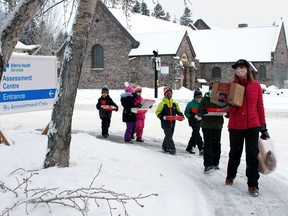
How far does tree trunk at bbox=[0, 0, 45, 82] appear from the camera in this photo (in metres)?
3.58

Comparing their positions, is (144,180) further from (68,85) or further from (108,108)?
(108,108)

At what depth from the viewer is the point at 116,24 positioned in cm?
3647

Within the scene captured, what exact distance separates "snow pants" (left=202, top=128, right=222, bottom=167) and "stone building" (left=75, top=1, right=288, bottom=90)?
25646 millimetres

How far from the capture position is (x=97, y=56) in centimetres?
3834

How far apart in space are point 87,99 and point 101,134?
592 inches

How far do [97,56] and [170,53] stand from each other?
27.3ft

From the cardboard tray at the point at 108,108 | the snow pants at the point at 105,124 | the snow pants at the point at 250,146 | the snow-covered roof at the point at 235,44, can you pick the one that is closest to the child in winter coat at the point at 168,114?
the cardboard tray at the point at 108,108

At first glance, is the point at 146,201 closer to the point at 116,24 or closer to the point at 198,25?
the point at 116,24

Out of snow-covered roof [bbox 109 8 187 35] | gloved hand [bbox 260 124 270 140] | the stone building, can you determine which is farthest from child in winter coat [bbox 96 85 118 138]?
snow-covered roof [bbox 109 8 187 35]

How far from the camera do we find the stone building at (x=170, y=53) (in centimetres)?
3466

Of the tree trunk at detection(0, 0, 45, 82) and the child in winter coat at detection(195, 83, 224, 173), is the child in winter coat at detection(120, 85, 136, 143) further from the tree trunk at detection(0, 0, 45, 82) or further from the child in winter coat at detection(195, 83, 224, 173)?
the tree trunk at detection(0, 0, 45, 82)

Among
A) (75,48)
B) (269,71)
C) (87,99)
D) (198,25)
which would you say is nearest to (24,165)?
(75,48)

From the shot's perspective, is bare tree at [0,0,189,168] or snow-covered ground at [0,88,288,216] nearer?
snow-covered ground at [0,88,288,216]

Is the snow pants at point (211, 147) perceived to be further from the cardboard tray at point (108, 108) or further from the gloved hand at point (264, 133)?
the cardboard tray at point (108, 108)
